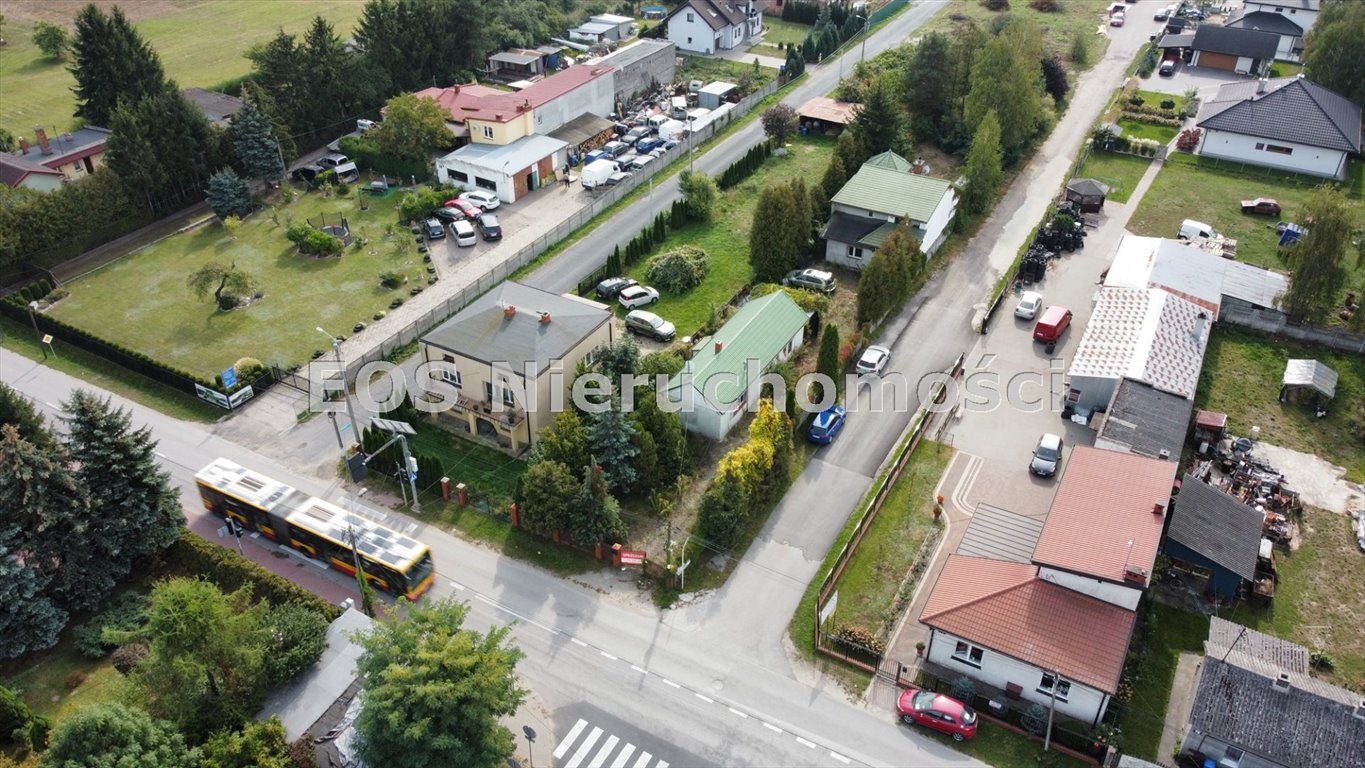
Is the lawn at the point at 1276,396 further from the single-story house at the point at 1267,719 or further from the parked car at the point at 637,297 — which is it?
the parked car at the point at 637,297

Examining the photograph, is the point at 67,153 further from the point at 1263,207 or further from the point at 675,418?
the point at 1263,207

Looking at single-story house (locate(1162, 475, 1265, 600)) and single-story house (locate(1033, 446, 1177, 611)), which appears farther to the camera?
single-story house (locate(1162, 475, 1265, 600))

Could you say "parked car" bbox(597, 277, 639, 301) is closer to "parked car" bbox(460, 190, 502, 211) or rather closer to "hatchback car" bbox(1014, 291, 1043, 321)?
"parked car" bbox(460, 190, 502, 211)

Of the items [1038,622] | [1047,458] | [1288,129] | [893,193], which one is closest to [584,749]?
[1038,622]

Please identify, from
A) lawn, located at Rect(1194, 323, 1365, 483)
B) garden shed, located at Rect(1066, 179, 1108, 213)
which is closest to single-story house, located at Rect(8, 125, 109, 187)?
garden shed, located at Rect(1066, 179, 1108, 213)

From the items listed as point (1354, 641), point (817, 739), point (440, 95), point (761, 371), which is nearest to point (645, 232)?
point (761, 371)

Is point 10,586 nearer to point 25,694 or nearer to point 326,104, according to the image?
point 25,694
